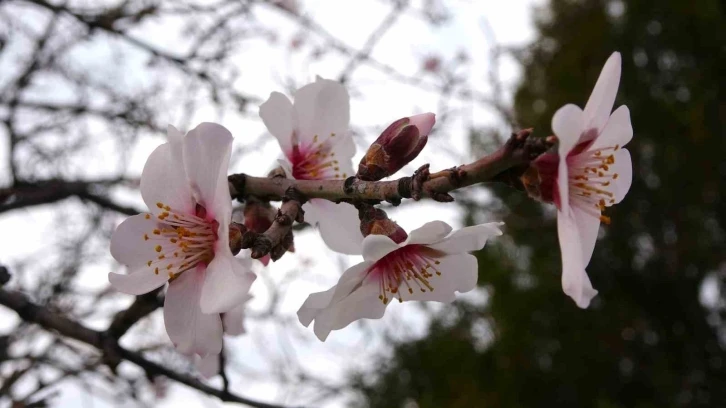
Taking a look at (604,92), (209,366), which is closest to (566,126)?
(604,92)

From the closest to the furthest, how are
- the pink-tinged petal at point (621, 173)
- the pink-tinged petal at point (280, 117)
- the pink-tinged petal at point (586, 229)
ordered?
the pink-tinged petal at point (586, 229) < the pink-tinged petal at point (621, 173) < the pink-tinged petal at point (280, 117)

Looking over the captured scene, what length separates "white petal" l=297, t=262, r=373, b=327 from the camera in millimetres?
649

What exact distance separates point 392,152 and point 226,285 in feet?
0.85

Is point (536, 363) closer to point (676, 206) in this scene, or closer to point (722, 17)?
point (676, 206)

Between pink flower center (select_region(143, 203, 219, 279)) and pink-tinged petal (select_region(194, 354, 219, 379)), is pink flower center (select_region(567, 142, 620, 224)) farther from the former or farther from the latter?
pink-tinged petal (select_region(194, 354, 219, 379))

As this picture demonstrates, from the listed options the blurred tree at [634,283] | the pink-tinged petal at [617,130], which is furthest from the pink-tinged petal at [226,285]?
the blurred tree at [634,283]

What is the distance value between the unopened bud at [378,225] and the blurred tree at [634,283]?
3870 millimetres

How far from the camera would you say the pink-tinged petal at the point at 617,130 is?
66cm

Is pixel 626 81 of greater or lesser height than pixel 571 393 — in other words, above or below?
above

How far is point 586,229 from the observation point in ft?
2.13

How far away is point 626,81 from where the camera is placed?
18.4 ft

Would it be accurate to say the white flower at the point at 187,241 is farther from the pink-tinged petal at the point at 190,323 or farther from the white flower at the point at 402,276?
the white flower at the point at 402,276

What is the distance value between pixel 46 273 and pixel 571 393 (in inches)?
176

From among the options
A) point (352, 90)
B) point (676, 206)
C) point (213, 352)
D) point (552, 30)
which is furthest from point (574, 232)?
point (552, 30)
